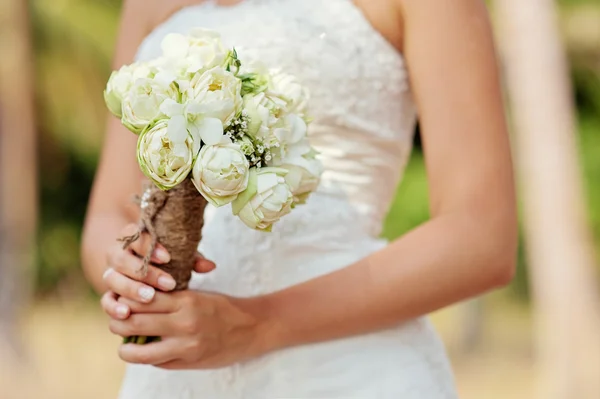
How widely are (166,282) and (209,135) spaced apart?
0.34 metres

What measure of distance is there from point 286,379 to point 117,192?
61 centimetres

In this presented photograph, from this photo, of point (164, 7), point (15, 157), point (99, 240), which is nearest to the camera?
point (99, 240)

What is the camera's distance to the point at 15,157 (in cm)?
1038

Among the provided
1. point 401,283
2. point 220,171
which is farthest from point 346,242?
point 220,171

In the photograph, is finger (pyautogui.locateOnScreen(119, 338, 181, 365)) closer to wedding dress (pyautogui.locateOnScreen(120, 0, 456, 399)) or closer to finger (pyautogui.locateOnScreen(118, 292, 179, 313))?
finger (pyautogui.locateOnScreen(118, 292, 179, 313))

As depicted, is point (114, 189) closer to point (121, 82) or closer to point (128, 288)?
point (128, 288)

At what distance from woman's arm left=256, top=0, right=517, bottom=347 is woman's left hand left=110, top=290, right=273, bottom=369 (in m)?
0.08

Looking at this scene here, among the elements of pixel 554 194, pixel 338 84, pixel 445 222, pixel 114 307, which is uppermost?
pixel 338 84

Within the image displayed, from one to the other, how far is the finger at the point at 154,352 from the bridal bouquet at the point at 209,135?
Answer: 0.46ft

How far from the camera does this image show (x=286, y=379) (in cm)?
192

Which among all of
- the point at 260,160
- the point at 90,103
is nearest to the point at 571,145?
the point at 260,160

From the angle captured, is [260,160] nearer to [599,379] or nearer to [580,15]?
[599,379]

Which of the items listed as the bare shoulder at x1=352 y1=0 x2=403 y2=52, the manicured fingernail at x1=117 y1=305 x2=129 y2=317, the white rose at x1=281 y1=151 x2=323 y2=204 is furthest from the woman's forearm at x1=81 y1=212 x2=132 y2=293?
the bare shoulder at x1=352 y1=0 x2=403 y2=52

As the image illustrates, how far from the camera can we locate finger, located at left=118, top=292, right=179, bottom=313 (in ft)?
5.71
